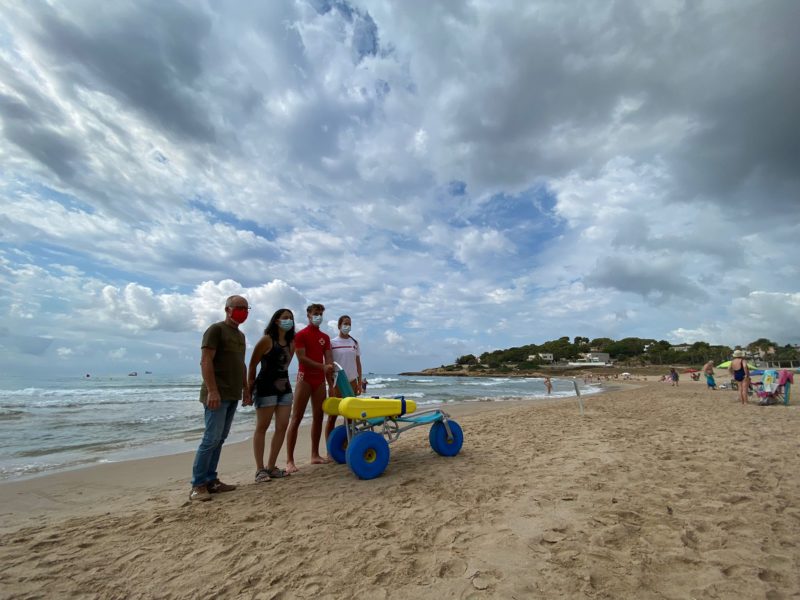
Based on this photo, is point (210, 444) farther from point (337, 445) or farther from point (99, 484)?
point (99, 484)

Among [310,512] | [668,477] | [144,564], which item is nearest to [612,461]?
[668,477]

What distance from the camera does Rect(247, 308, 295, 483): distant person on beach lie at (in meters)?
4.36

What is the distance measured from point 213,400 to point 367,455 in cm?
171

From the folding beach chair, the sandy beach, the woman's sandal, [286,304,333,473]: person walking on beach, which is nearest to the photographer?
the sandy beach

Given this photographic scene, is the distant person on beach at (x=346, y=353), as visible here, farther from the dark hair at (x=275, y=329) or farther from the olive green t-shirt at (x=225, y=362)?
the olive green t-shirt at (x=225, y=362)

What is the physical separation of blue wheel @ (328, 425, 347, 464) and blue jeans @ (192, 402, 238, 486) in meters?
1.43

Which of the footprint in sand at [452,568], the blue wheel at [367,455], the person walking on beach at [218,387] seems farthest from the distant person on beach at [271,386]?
the footprint in sand at [452,568]

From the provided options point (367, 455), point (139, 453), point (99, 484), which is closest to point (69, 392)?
point (139, 453)

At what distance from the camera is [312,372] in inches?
193

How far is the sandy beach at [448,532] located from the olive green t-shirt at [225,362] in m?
1.05

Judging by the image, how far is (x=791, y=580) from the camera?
210 cm

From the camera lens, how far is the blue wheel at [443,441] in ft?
16.5

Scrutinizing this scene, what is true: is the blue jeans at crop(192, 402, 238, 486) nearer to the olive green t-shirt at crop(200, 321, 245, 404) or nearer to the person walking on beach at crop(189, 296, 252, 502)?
the person walking on beach at crop(189, 296, 252, 502)

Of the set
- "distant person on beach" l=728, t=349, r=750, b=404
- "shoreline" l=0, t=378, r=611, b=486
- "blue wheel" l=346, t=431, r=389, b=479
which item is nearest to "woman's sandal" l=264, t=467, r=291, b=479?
"blue wheel" l=346, t=431, r=389, b=479
